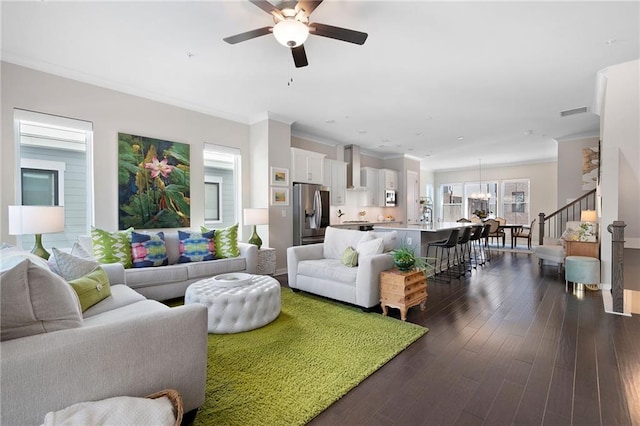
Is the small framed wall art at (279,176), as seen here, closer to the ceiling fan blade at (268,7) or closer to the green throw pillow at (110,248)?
the green throw pillow at (110,248)

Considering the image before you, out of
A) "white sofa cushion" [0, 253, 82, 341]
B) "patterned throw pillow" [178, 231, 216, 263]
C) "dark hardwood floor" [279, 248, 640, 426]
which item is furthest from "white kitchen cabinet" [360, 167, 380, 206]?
"white sofa cushion" [0, 253, 82, 341]

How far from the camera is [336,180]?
723 cm

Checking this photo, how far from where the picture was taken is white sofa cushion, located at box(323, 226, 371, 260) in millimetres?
4238

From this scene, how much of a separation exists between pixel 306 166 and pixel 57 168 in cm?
389

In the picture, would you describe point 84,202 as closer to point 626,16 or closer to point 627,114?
point 626,16

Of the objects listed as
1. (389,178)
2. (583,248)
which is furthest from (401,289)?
(389,178)

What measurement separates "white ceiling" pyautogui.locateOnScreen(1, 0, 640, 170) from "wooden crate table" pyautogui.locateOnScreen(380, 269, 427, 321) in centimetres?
247

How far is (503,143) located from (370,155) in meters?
3.44

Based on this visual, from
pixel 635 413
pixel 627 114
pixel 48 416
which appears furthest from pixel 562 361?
pixel 627 114

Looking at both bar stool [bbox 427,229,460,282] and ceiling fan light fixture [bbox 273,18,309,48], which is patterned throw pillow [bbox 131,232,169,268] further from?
bar stool [bbox 427,229,460,282]

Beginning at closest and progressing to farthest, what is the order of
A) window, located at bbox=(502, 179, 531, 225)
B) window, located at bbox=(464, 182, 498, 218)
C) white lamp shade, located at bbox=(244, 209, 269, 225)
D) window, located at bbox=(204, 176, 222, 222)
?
white lamp shade, located at bbox=(244, 209, 269, 225)
window, located at bbox=(204, 176, 222, 222)
window, located at bbox=(502, 179, 531, 225)
window, located at bbox=(464, 182, 498, 218)

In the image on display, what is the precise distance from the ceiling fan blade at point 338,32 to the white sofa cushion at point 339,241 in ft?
8.15

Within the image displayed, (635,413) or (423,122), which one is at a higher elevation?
(423,122)

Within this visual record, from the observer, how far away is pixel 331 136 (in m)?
6.87
